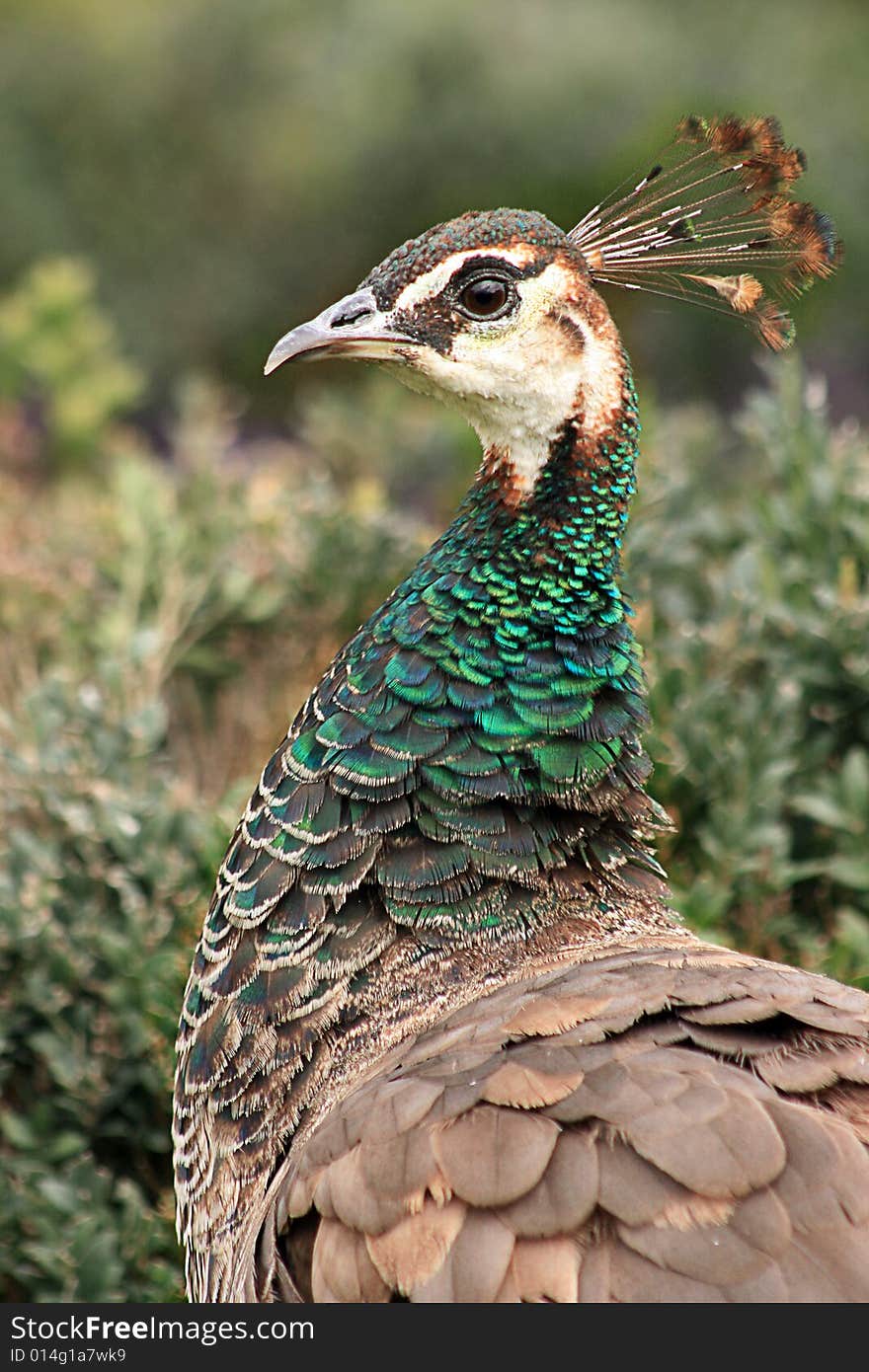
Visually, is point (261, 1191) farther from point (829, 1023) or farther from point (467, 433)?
point (467, 433)

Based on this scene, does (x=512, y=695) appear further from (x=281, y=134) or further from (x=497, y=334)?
(x=281, y=134)

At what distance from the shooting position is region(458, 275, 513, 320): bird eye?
7.11ft

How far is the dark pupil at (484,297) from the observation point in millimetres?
2166

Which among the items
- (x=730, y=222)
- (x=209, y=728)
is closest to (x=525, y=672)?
(x=730, y=222)

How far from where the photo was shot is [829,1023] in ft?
6.15

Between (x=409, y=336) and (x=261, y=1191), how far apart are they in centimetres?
122

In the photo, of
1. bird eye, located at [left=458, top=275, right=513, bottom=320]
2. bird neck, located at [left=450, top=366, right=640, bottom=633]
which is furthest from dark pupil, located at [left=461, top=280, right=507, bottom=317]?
bird neck, located at [left=450, top=366, right=640, bottom=633]

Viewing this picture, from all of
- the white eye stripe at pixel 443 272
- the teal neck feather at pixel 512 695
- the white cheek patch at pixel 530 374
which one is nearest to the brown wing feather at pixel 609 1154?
the teal neck feather at pixel 512 695

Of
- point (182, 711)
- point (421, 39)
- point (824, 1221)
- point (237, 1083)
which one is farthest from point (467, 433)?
point (421, 39)

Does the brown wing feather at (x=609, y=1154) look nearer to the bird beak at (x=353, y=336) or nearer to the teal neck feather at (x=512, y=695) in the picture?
the teal neck feather at (x=512, y=695)

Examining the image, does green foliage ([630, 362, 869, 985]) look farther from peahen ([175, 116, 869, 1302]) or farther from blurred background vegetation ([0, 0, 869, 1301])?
peahen ([175, 116, 869, 1302])

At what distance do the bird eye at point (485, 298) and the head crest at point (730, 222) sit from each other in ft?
0.78

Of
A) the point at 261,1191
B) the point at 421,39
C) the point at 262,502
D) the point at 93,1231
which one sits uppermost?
the point at 421,39

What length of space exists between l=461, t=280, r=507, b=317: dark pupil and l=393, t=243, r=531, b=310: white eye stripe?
0.11 feet
